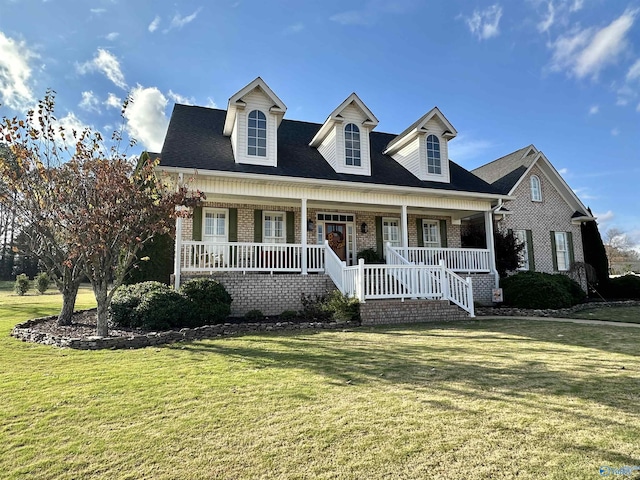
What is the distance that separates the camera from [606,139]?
77.0ft

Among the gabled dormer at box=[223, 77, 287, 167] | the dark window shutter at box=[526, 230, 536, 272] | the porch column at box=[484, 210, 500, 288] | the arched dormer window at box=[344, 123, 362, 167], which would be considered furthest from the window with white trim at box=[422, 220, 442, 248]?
the gabled dormer at box=[223, 77, 287, 167]

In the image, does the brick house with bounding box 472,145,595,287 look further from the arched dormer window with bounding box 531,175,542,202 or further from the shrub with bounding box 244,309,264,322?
the shrub with bounding box 244,309,264,322

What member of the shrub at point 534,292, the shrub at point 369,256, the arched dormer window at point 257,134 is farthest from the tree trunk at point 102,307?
the shrub at point 534,292

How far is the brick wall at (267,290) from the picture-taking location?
1116 cm

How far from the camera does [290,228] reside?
1415cm

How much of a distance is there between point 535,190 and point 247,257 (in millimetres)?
15291

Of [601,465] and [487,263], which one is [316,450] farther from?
[487,263]

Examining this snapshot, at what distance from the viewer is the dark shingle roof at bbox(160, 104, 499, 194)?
12.1 metres

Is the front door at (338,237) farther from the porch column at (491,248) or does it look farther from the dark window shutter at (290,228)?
the porch column at (491,248)

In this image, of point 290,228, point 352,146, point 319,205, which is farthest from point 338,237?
point 352,146

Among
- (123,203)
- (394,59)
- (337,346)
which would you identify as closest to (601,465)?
(337,346)

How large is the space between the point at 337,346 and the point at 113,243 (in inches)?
218

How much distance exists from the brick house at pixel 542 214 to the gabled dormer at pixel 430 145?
13.8 ft

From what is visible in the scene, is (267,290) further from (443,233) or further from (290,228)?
(443,233)
